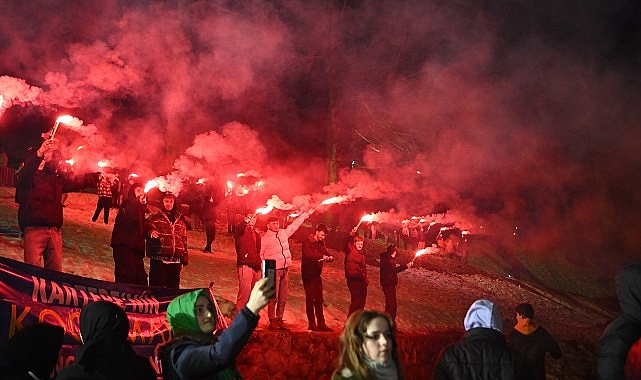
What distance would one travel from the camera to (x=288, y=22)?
19219mm

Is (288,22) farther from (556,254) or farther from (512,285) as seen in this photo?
(556,254)

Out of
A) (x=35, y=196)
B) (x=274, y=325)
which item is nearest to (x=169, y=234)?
(x=35, y=196)

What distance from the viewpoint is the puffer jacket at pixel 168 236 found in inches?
299

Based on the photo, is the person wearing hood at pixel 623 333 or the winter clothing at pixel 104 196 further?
the winter clothing at pixel 104 196

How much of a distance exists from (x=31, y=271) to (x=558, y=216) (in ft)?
86.2

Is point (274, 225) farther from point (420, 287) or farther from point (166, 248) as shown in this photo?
point (420, 287)

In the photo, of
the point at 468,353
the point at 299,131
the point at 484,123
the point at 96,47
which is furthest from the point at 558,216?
the point at 468,353

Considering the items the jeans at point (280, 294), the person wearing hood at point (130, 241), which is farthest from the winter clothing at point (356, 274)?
the person wearing hood at point (130, 241)

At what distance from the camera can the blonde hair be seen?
3148mm

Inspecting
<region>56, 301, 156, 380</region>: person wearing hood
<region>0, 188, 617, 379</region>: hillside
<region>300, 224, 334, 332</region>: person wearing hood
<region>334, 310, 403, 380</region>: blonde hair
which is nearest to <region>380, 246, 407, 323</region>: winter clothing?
<region>0, 188, 617, 379</region>: hillside

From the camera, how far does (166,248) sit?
760 cm

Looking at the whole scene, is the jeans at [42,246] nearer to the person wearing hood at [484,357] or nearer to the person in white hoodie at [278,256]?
the person in white hoodie at [278,256]

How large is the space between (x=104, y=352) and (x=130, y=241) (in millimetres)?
4836

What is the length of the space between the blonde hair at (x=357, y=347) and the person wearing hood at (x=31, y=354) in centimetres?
143
